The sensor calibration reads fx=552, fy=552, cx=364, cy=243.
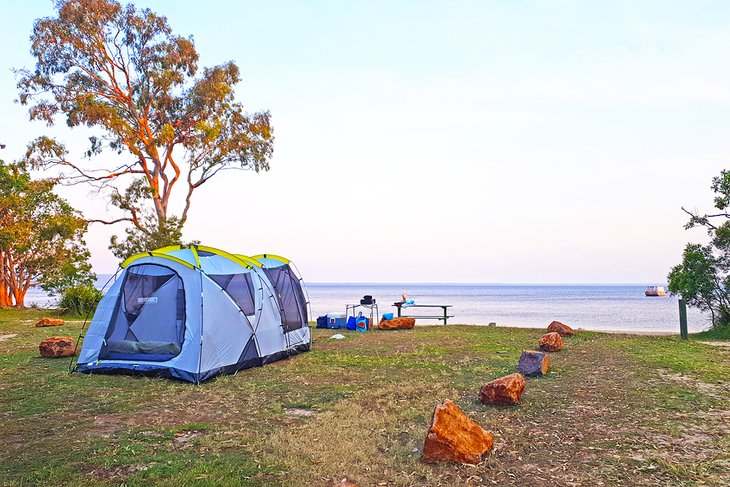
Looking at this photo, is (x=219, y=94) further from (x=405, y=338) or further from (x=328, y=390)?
(x=328, y=390)

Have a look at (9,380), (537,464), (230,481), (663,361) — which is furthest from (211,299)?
(663,361)

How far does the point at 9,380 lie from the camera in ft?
29.5

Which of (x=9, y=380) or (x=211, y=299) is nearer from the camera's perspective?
(x=9, y=380)

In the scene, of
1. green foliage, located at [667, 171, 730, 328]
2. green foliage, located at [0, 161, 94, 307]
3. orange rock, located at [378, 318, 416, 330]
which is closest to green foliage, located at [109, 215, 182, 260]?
green foliage, located at [0, 161, 94, 307]

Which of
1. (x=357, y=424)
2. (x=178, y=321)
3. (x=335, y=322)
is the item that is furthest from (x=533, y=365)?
(x=335, y=322)

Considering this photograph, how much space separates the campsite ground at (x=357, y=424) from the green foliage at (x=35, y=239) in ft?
53.0

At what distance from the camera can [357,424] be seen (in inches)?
248

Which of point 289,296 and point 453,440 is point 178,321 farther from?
point 453,440

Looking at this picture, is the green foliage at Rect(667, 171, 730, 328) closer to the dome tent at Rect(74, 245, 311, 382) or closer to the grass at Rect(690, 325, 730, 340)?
the grass at Rect(690, 325, 730, 340)

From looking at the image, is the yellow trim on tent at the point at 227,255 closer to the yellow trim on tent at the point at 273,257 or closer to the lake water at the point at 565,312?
the yellow trim on tent at the point at 273,257

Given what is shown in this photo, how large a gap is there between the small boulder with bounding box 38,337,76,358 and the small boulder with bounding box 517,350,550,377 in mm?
9016

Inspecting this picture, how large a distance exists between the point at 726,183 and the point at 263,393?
15.3 metres

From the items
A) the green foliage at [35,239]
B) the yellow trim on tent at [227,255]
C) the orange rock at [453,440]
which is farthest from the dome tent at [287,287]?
the green foliage at [35,239]

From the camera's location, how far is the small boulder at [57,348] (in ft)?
37.6
